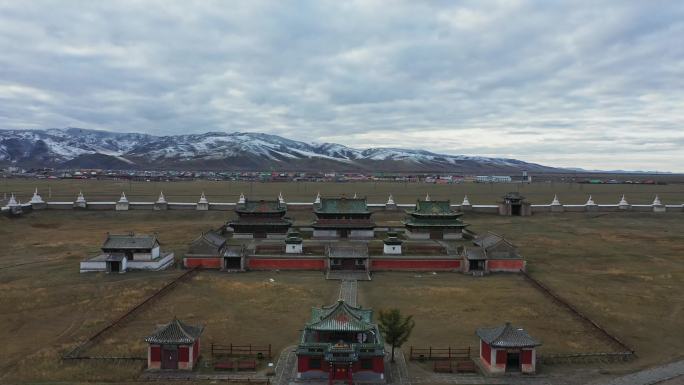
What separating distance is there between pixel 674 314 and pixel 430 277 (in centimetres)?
1861

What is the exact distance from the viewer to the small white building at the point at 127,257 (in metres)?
46.3

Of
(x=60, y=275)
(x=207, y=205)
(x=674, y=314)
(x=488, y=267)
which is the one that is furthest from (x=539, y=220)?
(x=60, y=275)

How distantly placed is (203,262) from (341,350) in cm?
2769

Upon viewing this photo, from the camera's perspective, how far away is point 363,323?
84.3 ft

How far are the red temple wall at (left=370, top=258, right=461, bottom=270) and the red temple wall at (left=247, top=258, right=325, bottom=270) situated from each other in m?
5.33

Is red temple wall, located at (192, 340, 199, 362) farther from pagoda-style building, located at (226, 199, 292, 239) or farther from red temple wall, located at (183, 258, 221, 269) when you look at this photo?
pagoda-style building, located at (226, 199, 292, 239)

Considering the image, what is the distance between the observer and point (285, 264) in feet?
161

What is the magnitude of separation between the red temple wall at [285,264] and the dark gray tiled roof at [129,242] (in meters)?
9.37

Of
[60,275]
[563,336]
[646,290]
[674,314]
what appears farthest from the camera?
[60,275]

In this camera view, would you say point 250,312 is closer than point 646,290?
Yes

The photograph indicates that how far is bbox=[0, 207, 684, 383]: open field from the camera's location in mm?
28766

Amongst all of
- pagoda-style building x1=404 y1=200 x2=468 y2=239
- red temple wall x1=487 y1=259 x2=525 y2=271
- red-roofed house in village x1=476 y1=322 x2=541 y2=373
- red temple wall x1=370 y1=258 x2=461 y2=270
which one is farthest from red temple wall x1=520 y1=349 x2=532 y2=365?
pagoda-style building x1=404 y1=200 x2=468 y2=239

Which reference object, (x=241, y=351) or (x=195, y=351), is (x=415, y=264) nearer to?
(x=241, y=351)

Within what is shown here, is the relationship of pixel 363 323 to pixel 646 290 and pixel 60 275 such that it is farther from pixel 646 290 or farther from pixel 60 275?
pixel 60 275
